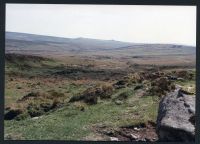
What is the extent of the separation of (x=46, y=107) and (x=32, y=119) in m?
1.02

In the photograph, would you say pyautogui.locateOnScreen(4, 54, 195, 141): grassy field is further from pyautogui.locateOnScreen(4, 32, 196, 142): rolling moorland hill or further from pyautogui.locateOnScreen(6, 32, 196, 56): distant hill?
pyautogui.locateOnScreen(6, 32, 196, 56): distant hill

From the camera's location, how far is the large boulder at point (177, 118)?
10.5m

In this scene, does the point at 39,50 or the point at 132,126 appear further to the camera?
the point at 39,50

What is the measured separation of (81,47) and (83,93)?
1.39m

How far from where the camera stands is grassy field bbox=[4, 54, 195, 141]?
12023 millimetres

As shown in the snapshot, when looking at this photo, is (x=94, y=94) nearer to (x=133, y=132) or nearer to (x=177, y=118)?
(x=133, y=132)

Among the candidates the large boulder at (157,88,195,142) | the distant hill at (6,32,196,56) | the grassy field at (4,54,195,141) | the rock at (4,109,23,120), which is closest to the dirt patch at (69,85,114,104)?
the grassy field at (4,54,195,141)

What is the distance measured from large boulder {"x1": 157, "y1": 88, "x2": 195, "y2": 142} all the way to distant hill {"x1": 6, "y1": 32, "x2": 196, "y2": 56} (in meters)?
1.72

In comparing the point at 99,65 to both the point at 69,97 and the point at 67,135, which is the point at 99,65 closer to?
the point at 69,97

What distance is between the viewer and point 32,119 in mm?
12258

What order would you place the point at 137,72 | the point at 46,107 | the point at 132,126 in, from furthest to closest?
the point at 137,72, the point at 46,107, the point at 132,126

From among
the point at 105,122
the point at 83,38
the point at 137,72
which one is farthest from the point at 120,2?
the point at 137,72

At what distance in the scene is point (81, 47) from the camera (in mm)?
12953

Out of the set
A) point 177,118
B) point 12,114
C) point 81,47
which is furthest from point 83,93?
point 177,118
